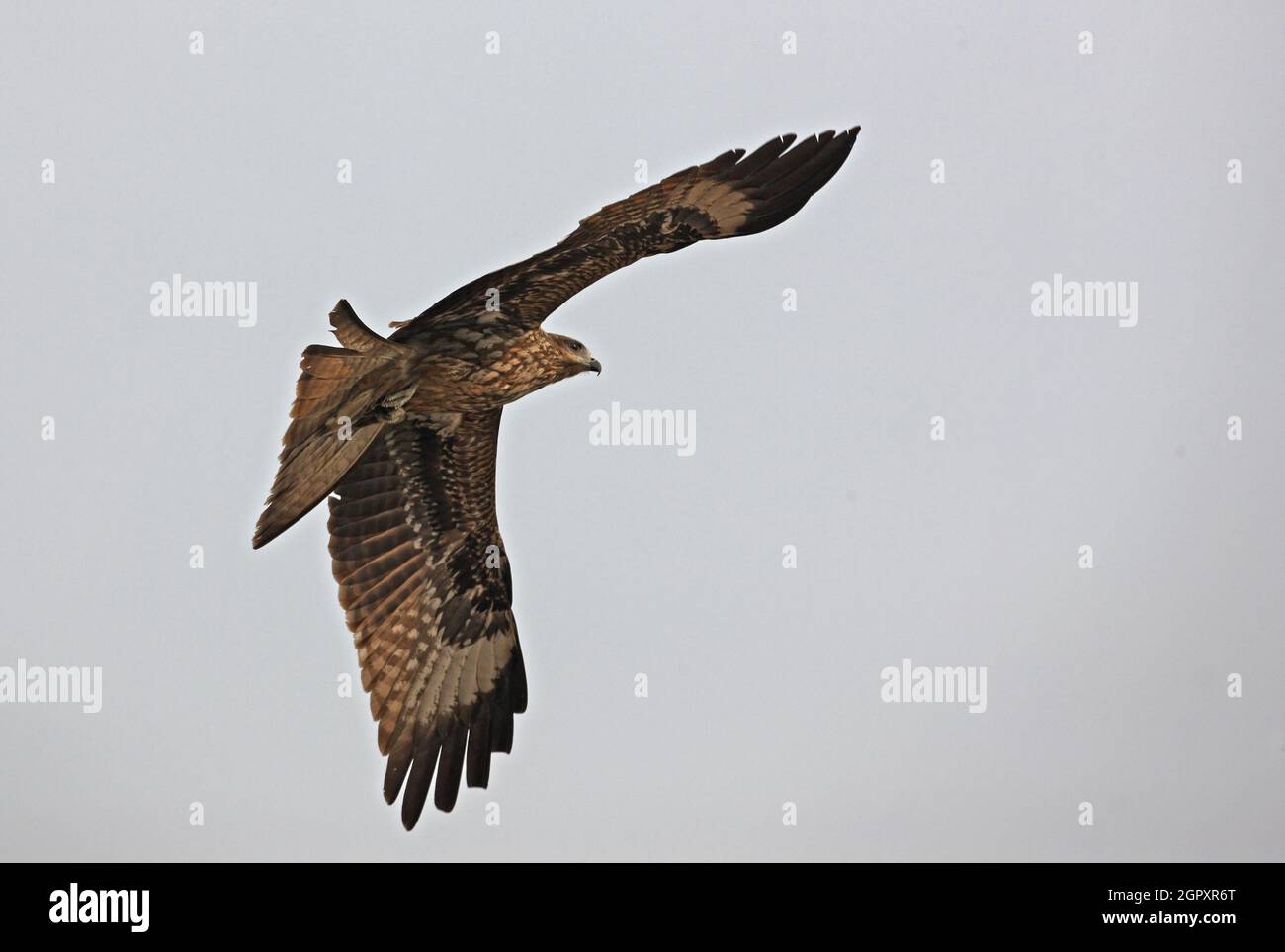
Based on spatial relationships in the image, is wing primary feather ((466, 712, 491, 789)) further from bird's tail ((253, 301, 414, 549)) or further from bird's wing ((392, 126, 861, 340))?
bird's wing ((392, 126, 861, 340))

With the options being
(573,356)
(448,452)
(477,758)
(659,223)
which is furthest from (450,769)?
(659,223)

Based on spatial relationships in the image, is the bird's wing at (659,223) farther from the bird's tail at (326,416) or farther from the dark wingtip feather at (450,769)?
the dark wingtip feather at (450,769)

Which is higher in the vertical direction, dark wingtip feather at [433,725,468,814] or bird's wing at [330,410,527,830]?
bird's wing at [330,410,527,830]

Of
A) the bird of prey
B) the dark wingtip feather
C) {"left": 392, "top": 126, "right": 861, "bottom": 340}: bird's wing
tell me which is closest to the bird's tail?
the bird of prey

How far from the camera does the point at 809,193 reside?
323 inches

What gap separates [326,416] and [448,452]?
5.14 ft

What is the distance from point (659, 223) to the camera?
8.05m

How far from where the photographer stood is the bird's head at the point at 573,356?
8.19 metres

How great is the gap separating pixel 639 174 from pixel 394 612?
2781 mm

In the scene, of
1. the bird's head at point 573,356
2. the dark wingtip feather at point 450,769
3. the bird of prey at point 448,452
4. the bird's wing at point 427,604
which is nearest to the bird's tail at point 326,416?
the bird of prey at point 448,452

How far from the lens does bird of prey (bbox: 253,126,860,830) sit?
765 centimetres

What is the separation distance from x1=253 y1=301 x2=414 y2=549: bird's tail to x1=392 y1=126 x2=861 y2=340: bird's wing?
13.0 inches

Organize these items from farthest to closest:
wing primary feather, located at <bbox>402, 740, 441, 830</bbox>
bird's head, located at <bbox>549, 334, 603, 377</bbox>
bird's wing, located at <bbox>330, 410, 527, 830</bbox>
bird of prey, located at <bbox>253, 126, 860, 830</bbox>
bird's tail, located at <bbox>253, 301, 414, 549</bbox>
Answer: bird's wing, located at <bbox>330, 410, 527, 830</bbox> → wing primary feather, located at <bbox>402, 740, 441, 830</bbox> → bird's head, located at <bbox>549, 334, 603, 377</bbox> → bird of prey, located at <bbox>253, 126, 860, 830</bbox> → bird's tail, located at <bbox>253, 301, 414, 549</bbox>

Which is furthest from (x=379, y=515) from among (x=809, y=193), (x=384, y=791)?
(x=809, y=193)
